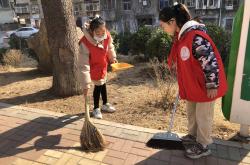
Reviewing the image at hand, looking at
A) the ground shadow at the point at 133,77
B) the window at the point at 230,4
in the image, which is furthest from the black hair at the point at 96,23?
the window at the point at 230,4

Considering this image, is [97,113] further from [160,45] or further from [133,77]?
[160,45]

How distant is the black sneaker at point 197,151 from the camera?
3.36 m

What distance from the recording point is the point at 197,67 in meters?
3.01

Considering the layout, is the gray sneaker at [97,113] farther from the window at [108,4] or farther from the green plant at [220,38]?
the window at [108,4]

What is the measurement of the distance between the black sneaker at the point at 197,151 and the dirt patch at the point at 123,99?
613 millimetres

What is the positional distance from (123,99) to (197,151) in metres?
2.32

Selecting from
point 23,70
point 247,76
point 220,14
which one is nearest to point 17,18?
point 220,14

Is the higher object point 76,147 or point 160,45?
point 160,45

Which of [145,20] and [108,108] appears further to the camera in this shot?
[145,20]

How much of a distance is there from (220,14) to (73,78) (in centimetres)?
3306

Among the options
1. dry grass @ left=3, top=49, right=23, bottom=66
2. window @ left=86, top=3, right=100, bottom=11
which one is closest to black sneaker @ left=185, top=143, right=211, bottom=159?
dry grass @ left=3, top=49, right=23, bottom=66

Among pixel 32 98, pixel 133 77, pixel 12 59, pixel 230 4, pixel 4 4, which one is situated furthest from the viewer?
pixel 4 4

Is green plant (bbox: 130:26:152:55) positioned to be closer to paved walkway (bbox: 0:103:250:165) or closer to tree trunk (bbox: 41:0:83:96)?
tree trunk (bbox: 41:0:83:96)

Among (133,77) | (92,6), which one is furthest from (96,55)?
(92,6)
